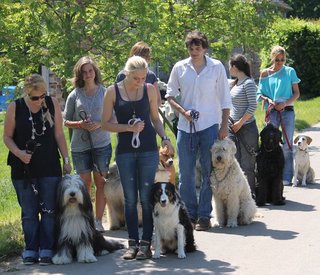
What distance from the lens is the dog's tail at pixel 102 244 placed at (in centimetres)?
693

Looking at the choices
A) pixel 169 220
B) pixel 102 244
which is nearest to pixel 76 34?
pixel 102 244

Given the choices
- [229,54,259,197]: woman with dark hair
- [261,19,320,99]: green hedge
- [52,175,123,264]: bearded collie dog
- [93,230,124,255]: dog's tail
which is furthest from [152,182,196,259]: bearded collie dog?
[261,19,320,99]: green hedge

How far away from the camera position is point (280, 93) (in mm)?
10898

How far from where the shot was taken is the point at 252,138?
9703 millimetres

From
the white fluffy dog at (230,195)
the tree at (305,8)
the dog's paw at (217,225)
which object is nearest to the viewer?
the white fluffy dog at (230,195)

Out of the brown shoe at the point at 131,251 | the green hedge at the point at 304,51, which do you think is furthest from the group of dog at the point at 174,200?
the green hedge at the point at 304,51

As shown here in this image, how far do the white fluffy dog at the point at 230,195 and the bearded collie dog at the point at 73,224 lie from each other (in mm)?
2039

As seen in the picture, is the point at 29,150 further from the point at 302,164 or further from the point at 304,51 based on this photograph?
the point at 304,51

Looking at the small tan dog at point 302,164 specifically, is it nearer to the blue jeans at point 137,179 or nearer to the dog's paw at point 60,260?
the blue jeans at point 137,179

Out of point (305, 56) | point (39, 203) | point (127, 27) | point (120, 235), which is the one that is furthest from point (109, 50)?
point (305, 56)

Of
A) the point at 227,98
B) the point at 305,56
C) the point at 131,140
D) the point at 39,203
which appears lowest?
the point at 39,203

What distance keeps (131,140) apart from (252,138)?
3.41m

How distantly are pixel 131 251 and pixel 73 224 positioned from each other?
0.68m

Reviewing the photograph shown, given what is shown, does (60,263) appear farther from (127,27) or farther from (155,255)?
(127,27)
